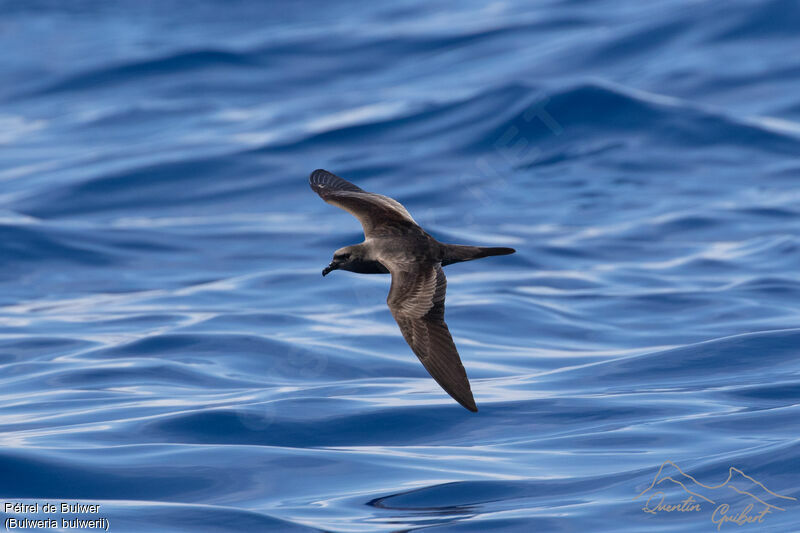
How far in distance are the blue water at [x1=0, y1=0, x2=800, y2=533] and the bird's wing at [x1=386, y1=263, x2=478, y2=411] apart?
30.7 inches

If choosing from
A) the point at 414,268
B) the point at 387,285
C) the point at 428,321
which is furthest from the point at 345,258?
the point at 387,285

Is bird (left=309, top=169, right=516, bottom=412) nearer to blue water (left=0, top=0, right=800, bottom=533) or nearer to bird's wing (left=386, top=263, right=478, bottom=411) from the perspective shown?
bird's wing (left=386, top=263, right=478, bottom=411)

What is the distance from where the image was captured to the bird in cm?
661

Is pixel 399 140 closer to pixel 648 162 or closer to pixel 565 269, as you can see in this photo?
pixel 648 162

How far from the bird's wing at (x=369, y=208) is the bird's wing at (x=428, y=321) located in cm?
64

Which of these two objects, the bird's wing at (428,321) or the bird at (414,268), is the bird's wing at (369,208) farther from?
the bird's wing at (428,321)

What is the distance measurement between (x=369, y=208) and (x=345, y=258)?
84 cm

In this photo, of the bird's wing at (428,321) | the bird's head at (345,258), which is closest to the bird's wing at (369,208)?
the bird's head at (345,258)

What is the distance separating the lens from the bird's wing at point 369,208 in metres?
7.88

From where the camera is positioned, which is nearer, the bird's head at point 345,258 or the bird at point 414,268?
the bird at point 414,268

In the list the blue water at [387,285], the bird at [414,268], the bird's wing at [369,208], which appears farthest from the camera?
the bird's wing at [369,208]

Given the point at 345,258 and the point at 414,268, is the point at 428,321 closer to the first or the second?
the point at 414,268

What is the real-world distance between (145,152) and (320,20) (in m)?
11.6

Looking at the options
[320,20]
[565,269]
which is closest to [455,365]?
[565,269]
